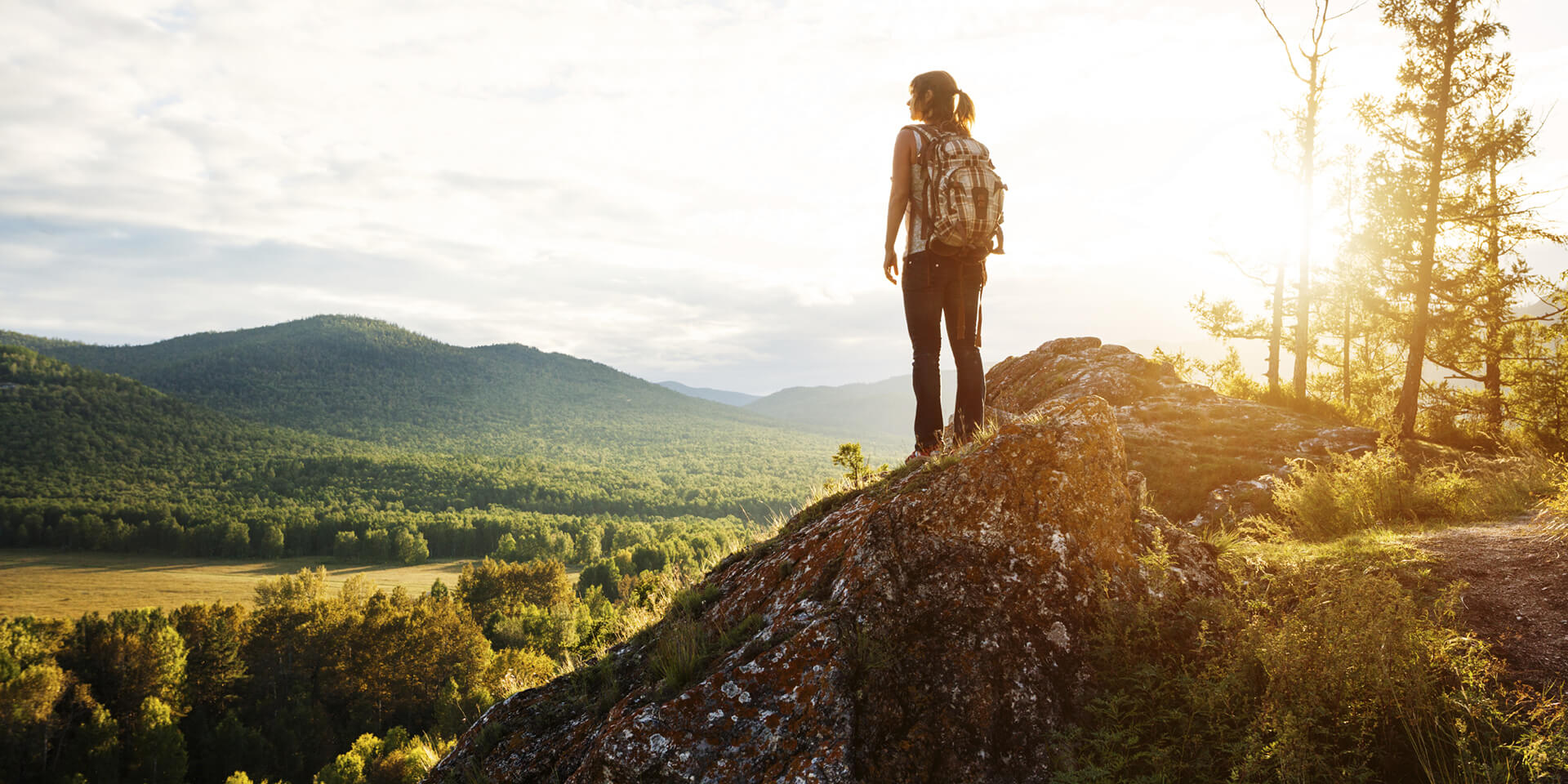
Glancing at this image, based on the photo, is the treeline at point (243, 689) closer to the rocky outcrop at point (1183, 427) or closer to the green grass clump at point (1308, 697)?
the rocky outcrop at point (1183, 427)

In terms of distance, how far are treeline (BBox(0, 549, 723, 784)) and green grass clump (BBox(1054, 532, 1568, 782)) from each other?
131ft

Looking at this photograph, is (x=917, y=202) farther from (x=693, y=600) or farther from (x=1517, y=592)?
(x=1517, y=592)

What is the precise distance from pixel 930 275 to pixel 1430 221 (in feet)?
43.9

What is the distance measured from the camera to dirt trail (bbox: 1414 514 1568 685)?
3615 millimetres

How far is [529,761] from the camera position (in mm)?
4191

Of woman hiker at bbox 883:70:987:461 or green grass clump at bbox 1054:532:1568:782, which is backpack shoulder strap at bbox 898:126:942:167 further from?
green grass clump at bbox 1054:532:1568:782

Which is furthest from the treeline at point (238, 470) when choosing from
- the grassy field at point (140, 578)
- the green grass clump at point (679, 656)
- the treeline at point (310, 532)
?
the green grass clump at point (679, 656)

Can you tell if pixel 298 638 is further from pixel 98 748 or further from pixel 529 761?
pixel 529 761

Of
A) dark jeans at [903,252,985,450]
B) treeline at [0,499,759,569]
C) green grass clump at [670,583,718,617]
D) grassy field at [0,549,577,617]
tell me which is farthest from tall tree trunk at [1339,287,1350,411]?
grassy field at [0,549,577,617]

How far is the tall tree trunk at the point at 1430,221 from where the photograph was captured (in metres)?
12.5

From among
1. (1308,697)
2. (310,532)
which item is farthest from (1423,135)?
(310,532)

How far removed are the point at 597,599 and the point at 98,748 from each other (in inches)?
1604

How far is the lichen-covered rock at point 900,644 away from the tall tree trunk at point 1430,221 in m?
11.5

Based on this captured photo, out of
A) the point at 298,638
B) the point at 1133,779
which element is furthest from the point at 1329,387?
the point at 298,638
